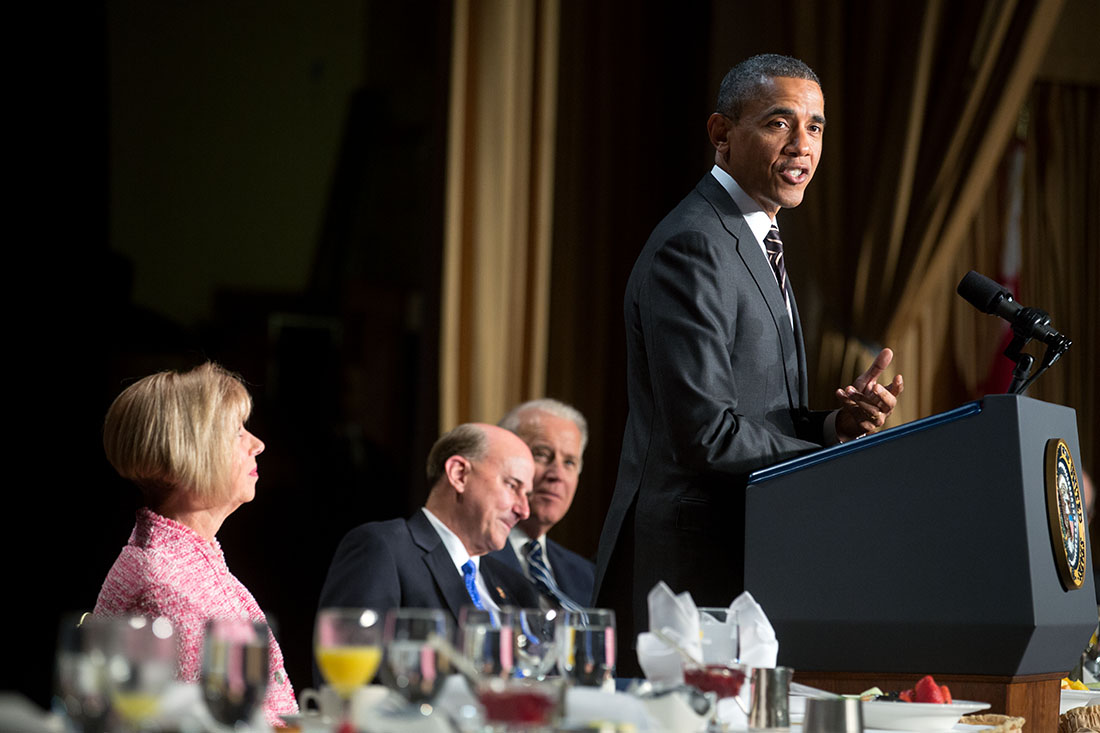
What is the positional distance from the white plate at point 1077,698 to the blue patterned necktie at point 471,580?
1.19 meters

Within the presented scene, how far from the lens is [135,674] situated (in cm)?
105

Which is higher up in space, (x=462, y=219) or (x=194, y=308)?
(x=462, y=219)

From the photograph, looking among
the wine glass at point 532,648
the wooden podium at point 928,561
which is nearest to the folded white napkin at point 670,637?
the wine glass at point 532,648

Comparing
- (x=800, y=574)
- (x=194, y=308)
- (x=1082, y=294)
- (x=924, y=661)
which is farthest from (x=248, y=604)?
(x=1082, y=294)

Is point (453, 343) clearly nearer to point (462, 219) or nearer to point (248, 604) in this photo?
point (462, 219)

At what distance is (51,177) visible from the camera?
4227 millimetres

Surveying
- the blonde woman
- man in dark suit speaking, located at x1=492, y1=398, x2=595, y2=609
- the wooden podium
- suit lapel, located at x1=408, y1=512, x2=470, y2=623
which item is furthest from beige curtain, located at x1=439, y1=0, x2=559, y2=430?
the wooden podium

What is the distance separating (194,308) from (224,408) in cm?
239

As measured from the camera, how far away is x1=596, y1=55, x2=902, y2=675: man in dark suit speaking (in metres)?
2.21

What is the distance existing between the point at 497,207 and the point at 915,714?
10.3ft

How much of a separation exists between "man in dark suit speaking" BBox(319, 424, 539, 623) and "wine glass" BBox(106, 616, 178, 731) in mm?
1724

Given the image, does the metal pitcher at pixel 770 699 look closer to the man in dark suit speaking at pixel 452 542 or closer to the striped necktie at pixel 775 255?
the striped necktie at pixel 775 255

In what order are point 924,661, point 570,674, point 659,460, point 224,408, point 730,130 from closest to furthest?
point 570,674 → point 924,661 → point 224,408 → point 659,460 → point 730,130

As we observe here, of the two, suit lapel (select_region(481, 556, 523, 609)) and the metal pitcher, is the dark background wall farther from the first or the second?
the metal pitcher
